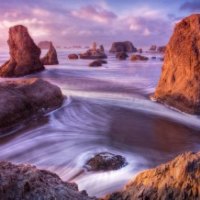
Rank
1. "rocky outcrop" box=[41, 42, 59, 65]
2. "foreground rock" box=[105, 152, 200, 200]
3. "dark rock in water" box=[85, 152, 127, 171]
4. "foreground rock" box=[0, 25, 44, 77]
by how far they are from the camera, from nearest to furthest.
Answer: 1. "foreground rock" box=[105, 152, 200, 200]
2. "dark rock in water" box=[85, 152, 127, 171]
3. "foreground rock" box=[0, 25, 44, 77]
4. "rocky outcrop" box=[41, 42, 59, 65]

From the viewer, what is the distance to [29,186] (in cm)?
382

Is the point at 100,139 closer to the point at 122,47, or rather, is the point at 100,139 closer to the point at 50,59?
the point at 50,59

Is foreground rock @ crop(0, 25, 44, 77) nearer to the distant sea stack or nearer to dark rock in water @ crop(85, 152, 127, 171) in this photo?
the distant sea stack

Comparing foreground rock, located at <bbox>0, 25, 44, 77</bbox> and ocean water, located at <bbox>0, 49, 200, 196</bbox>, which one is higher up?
foreground rock, located at <bbox>0, 25, 44, 77</bbox>

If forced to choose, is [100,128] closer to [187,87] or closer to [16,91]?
[16,91]

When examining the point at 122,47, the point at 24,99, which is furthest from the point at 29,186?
the point at 122,47

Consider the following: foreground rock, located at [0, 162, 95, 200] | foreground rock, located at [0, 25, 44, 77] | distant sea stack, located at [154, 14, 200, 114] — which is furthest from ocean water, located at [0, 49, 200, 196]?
foreground rock, located at [0, 25, 44, 77]

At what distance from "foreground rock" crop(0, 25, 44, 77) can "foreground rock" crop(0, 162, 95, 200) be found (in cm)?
2669

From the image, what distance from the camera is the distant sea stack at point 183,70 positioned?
1321 cm

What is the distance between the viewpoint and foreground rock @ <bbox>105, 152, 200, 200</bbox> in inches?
156

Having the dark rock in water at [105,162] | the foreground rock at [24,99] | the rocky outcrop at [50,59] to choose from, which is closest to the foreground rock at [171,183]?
the dark rock in water at [105,162]

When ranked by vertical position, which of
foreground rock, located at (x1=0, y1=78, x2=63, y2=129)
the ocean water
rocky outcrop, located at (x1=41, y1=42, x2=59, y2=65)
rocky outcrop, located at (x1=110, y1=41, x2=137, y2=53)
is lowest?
Result: the ocean water

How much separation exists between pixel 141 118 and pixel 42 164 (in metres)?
5.69

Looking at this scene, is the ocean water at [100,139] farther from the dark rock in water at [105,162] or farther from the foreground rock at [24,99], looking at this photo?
the foreground rock at [24,99]
